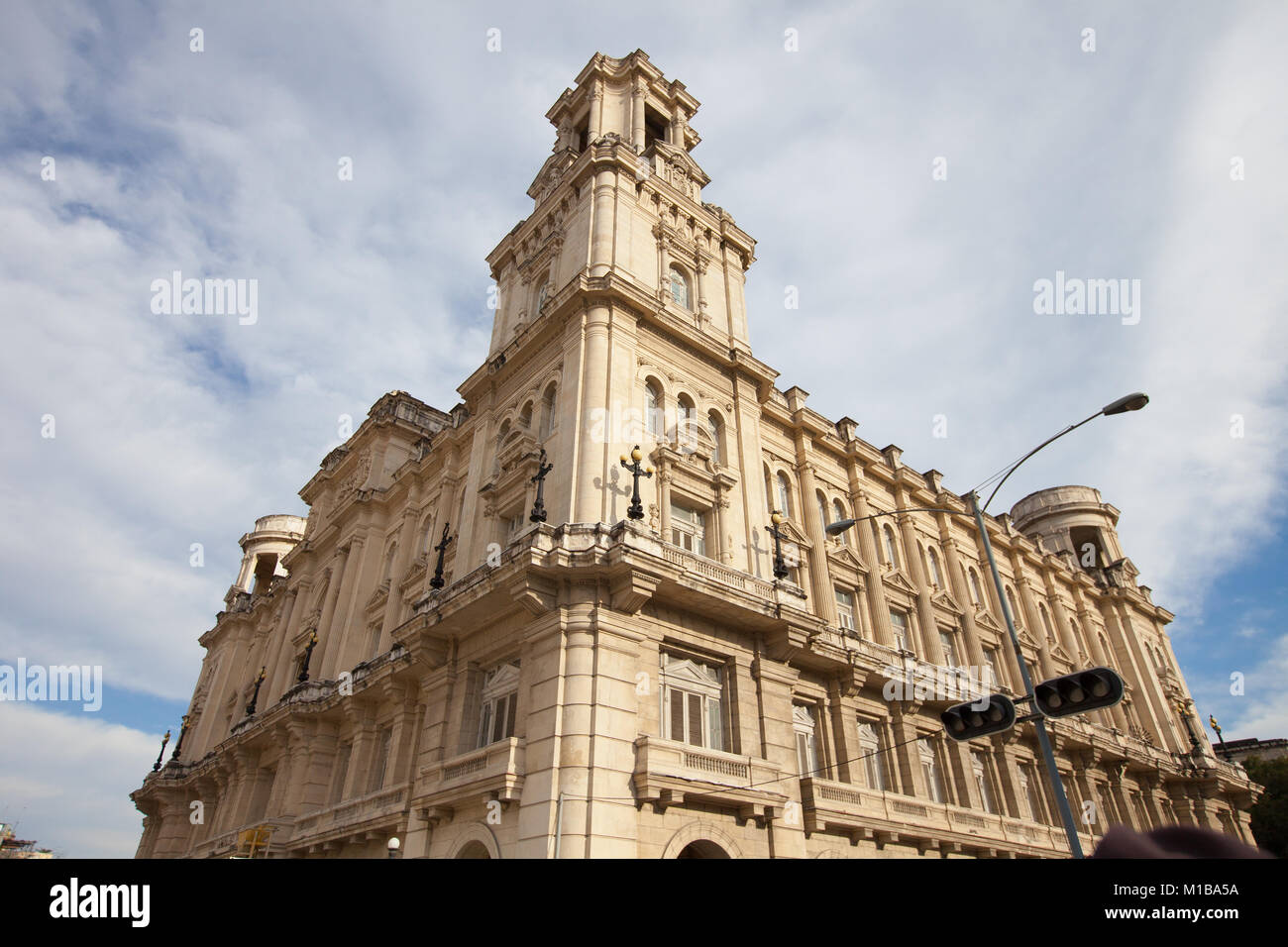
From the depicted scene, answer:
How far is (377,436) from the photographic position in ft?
145

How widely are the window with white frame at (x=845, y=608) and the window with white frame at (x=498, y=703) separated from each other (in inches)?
604

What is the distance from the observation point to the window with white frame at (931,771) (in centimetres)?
2855

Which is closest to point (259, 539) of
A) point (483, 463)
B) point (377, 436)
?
point (377, 436)

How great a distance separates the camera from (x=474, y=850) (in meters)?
20.0

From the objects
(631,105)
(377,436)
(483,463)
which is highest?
(631,105)

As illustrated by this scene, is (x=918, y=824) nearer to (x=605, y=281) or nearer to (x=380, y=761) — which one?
(x=380, y=761)

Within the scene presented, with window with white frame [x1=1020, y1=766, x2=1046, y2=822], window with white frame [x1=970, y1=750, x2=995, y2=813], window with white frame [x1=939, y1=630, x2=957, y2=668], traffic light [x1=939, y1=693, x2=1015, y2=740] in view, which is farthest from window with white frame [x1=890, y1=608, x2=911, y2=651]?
traffic light [x1=939, y1=693, x2=1015, y2=740]

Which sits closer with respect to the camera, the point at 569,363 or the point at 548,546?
the point at 548,546

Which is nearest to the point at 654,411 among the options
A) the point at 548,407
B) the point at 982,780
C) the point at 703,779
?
the point at 548,407

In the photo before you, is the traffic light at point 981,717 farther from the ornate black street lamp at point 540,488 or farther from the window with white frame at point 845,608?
the window with white frame at point 845,608

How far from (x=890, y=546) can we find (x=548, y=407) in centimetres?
1968

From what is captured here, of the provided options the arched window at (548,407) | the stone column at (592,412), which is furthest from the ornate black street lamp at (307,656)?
the stone column at (592,412)
